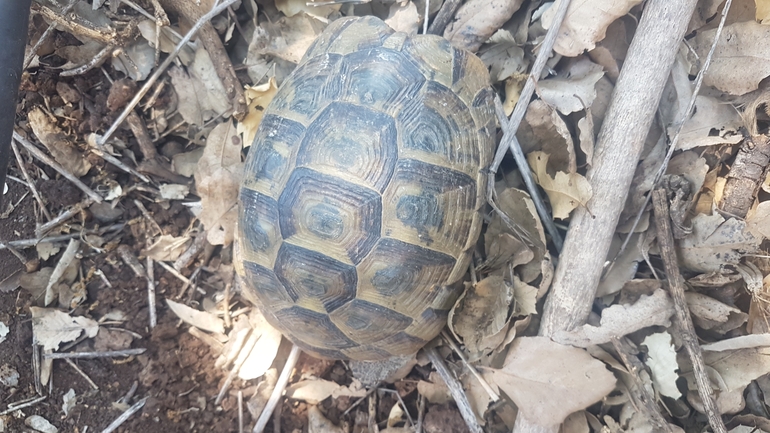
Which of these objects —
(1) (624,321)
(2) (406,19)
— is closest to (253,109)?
(2) (406,19)

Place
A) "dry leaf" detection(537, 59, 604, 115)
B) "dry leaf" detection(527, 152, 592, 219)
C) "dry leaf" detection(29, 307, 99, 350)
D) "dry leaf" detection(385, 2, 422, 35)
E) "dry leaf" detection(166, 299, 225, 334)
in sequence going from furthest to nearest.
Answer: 1. "dry leaf" detection(166, 299, 225, 334)
2. "dry leaf" detection(29, 307, 99, 350)
3. "dry leaf" detection(385, 2, 422, 35)
4. "dry leaf" detection(537, 59, 604, 115)
5. "dry leaf" detection(527, 152, 592, 219)

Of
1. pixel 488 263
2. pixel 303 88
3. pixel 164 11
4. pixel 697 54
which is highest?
pixel 697 54

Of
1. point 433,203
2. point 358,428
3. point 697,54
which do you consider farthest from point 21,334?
point 697,54

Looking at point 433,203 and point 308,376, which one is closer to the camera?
point 433,203

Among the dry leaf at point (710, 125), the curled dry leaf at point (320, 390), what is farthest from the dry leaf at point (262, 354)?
the dry leaf at point (710, 125)

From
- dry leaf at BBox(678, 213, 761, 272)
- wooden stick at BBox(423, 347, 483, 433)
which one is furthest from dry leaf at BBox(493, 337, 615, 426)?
dry leaf at BBox(678, 213, 761, 272)

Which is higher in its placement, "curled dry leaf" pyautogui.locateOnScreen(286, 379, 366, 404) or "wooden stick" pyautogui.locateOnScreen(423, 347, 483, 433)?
"wooden stick" pyautogui.locateOnScreen(423, 347, 483, 433)

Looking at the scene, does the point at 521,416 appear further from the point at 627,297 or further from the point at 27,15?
the point at 27,15

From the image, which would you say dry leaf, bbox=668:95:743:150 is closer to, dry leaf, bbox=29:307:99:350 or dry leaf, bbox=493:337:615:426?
dry leaf, bbox=493:337:615:426
